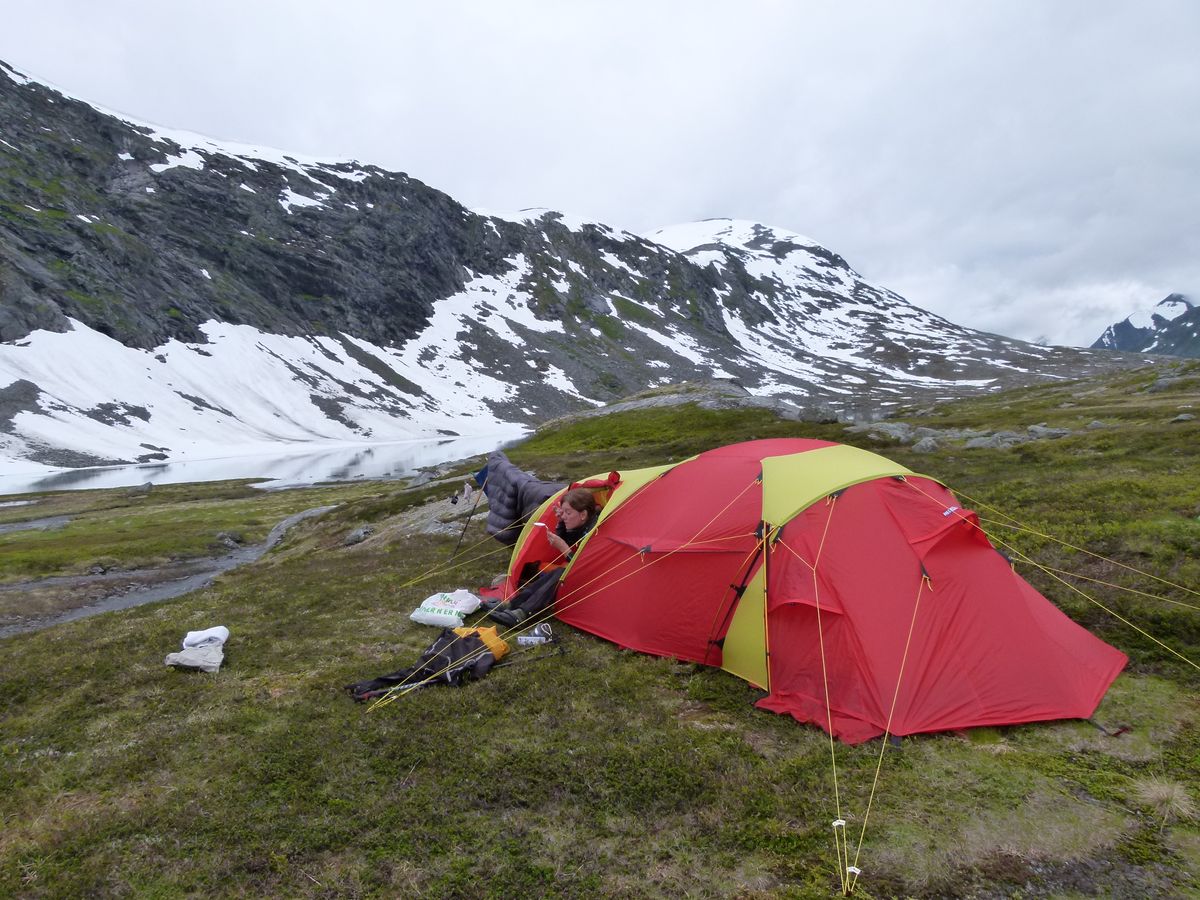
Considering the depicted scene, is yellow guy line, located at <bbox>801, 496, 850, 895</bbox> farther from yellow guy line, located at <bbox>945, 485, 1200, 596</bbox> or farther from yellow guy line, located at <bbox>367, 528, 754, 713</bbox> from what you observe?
yellow guy line, located at <bbox>945, 485, 1200, 596</bbox>

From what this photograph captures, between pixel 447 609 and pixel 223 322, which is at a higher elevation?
pixel 223 322

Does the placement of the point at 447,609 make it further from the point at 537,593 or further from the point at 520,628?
the point at 537,593

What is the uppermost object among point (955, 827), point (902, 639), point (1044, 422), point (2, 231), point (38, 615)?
point (2, 231)

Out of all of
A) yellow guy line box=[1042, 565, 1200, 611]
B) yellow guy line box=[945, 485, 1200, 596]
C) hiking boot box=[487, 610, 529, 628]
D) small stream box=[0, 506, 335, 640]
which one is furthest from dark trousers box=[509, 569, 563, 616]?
small stream box=[0, 506, 335, 640]

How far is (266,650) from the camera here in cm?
1184

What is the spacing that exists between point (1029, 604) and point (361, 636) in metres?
11.8

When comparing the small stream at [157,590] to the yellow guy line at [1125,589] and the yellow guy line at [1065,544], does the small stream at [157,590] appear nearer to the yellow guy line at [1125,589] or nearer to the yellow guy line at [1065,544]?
the yellow guy line at [1125,589]

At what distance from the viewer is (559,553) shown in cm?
1335

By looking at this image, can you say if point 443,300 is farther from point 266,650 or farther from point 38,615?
point 266,650

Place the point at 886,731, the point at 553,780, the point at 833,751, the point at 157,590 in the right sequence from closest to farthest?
the point at 553,780
the point at 833,751
the point at 886,731
the point at 157,590

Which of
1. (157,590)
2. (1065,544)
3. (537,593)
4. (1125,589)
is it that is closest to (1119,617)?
(1125,589)

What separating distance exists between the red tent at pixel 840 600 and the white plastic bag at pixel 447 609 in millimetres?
2490

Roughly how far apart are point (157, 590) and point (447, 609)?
22.9m

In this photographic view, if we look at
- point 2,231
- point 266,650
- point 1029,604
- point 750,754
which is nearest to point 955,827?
point 750,754
